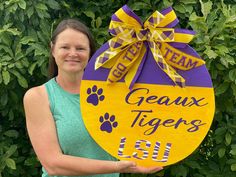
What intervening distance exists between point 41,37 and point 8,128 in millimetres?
567

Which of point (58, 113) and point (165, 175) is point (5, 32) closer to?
point (58, 113)

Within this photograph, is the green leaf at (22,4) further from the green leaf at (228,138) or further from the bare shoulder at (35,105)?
the green leaf at (228,138)

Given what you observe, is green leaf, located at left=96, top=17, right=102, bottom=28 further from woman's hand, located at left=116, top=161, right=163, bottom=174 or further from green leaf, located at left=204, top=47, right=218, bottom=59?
woman's hand, located at left=116, top=161, right=163, bottom=174

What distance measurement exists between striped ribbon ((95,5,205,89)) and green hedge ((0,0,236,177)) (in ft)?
1.23

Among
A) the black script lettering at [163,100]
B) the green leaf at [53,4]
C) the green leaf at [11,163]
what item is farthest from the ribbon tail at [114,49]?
the green leaf at [11,163]

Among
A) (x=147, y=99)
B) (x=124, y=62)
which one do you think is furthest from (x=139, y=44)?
(x=147, y=99)

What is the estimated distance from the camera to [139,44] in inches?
68.4

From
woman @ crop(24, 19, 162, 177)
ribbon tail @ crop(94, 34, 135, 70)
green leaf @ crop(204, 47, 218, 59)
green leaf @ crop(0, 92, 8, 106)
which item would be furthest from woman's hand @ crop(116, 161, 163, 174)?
green leaf @ crop(0, 92, 8, 106)

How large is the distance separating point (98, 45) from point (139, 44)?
61 cm

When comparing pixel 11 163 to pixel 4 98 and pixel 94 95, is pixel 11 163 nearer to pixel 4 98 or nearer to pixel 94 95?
pixel 4 98

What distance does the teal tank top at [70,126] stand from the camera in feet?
5.86

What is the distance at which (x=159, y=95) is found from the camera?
1.75 metres

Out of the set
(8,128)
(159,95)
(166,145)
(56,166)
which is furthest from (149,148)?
(8,128)

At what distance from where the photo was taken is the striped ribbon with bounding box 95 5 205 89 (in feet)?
5.60
